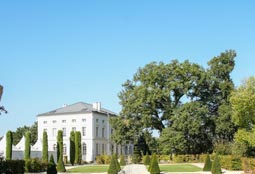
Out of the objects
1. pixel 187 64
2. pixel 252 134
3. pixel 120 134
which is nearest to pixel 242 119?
pixel 252 134

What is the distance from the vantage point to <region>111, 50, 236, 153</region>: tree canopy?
51.1 meters

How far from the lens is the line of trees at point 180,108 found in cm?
5097

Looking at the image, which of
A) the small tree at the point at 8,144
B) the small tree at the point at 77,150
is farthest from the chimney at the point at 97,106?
the small tree at the point at 8,144

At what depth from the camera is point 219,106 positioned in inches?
2074

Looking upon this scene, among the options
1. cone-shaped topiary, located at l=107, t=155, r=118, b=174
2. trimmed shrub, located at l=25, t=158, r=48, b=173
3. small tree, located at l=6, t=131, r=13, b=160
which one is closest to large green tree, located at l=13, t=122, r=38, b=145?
small tree, located at l=6, t=131, r=13, b=160

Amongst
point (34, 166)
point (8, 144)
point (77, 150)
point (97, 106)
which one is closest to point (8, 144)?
point (8, 144)

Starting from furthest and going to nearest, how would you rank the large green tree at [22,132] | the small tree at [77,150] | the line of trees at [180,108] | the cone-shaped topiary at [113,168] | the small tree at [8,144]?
the large green tree at [22,132] < the small tree at [77,150] < the line of trees at [180,108] < the small tree at [8,144] < the cone-shaped topiary at [113,168]

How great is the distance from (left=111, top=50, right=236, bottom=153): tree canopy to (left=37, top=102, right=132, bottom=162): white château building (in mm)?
12566

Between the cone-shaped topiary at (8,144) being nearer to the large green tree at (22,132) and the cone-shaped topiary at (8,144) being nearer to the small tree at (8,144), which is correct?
the small tree at (8,144)

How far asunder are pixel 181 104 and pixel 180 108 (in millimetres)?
2751

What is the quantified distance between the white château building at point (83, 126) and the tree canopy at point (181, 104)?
41.2 ft

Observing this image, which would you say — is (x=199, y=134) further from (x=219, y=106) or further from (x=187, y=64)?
(x=187, y=64)

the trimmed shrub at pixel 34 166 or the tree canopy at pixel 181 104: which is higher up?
the tree canopy at pixel 181 104

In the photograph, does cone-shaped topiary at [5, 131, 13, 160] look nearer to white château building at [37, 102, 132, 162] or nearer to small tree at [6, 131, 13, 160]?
small tree at [6, 131, 13, 160]
